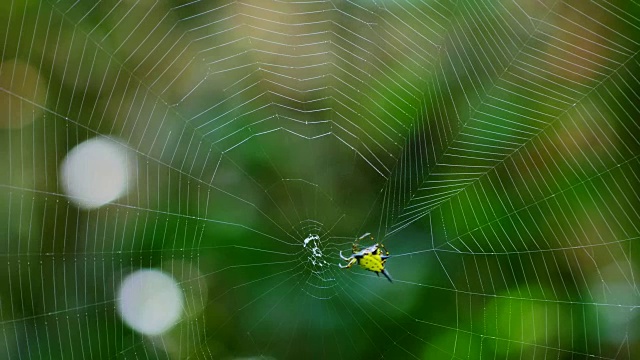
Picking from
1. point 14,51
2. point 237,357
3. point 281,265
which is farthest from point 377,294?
point 14,51

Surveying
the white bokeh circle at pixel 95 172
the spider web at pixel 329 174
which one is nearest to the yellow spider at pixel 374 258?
→ the spider web at pixel 329 174

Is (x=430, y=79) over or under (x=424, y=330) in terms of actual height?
over

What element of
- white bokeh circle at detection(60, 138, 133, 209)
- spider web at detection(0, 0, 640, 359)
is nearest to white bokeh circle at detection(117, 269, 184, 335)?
spider web at detection(0, 0, 640, 359)

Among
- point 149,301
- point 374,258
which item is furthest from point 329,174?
point 149,301

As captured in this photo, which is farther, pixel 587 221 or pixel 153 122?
pixel 153 122

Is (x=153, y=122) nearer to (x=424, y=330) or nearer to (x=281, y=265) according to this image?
(x=281, y=265)

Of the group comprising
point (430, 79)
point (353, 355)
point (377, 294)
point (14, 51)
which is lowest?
point (353, 355)

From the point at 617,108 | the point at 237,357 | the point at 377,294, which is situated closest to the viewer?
the point at 617,108

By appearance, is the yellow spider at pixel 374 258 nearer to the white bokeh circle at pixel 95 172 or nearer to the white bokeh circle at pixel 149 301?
the white bokeh circle at pixel 149 301
